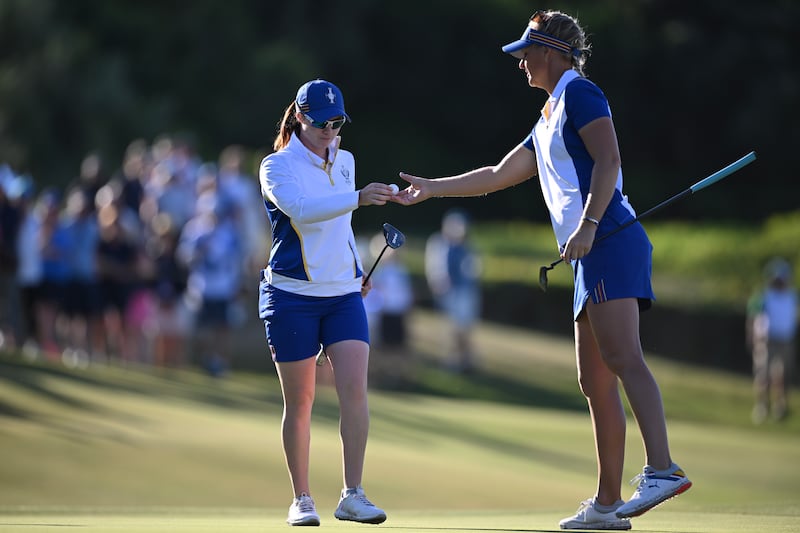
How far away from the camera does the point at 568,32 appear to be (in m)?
6.59

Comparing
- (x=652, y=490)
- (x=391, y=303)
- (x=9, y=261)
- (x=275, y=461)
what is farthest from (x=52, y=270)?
(x=652, y=490)

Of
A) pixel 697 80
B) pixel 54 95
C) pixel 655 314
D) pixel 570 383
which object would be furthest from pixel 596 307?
pixel 697 80

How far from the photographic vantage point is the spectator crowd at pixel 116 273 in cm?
1678

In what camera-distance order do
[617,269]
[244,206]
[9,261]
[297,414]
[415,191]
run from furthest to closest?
1. [244,206]
2. [9,261]
3. [415,191]
4. [297,414]
5. [617,269]

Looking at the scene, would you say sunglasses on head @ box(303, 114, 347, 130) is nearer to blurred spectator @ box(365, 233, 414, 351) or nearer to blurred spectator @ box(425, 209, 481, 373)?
blurred spectator @ box(365, 233, 414, 351)

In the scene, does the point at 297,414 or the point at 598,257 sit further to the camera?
the point at 297,414

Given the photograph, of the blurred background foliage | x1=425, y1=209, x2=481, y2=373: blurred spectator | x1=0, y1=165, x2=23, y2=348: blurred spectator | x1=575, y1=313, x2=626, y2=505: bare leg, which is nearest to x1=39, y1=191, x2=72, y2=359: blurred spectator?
x1=0, y1=165, x2=23, y2=348: blurred spectator

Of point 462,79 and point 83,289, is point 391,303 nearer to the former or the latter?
point 83,289

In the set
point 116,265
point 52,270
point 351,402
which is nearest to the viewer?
point 351,402

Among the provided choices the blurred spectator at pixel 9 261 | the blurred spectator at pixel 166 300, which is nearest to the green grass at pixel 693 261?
the blurred spectator at pixel 166 300

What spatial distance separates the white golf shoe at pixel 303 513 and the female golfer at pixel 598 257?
117 centimetres

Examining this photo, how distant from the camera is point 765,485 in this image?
12.2 m

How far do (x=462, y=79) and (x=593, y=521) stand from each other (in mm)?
38218

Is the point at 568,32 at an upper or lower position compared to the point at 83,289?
upper
